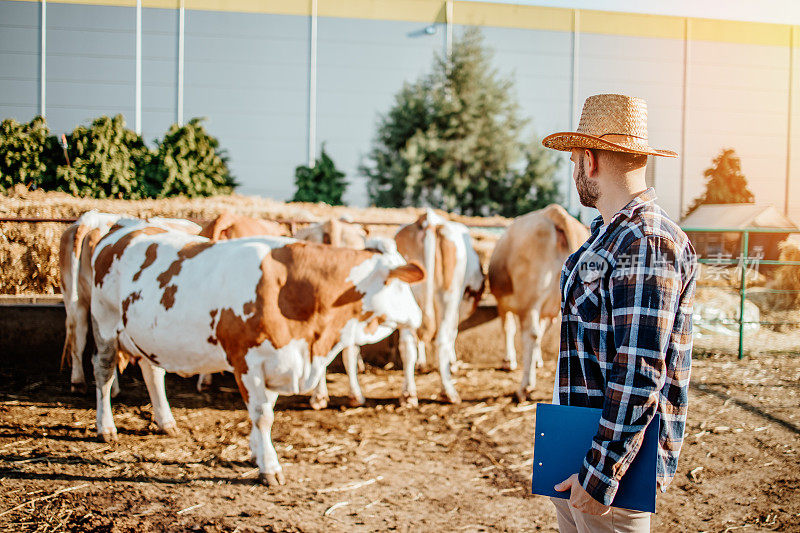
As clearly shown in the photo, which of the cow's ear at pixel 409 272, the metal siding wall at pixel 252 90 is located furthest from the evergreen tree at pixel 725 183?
the cow's ear at pixel 409 272

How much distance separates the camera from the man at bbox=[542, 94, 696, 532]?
A: 172 cm

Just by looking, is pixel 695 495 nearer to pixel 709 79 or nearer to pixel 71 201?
pixel 71 201

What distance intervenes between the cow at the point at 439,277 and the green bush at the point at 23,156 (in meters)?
10.2

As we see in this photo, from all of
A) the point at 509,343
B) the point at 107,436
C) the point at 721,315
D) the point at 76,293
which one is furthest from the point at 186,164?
the point at 721,315

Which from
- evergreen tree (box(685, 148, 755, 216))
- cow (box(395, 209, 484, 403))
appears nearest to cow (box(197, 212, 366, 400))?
cow (box(395, 209, 484, 403))

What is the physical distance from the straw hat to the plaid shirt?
0.58 feet

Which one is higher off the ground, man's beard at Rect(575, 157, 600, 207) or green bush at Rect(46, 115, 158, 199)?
green bush at Rect(46, 115, 158, 199)

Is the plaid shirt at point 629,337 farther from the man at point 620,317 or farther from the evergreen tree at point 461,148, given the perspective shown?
the evergreen tree at point 461,148

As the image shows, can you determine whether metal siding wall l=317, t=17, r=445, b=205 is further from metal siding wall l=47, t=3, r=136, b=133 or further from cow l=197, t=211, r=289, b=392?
cow l=197, t=211, r=289, b=392

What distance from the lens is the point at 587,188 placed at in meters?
2.08

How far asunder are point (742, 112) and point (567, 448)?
1018 inches

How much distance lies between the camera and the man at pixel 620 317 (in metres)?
1.72

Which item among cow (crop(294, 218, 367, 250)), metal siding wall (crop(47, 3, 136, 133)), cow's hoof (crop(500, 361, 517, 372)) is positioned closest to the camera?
cow (crop(294, 218, 367, 250))

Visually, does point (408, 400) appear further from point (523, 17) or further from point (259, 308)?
point (523, 17)
